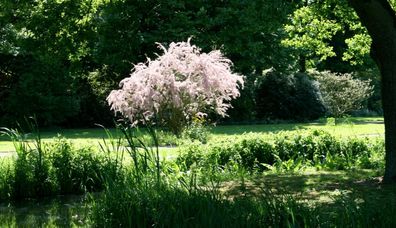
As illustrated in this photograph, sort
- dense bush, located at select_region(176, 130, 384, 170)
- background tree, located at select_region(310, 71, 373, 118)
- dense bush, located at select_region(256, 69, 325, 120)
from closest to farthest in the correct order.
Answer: dense bush, located at select_region(176, 130, 384, 170), background tree, located at select_region(310, 71, 373, 118), dense bush, located at select_region(256, 69, 325, 120)

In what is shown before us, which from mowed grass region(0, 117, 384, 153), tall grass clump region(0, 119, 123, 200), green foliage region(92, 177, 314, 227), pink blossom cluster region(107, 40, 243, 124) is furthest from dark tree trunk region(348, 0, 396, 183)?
pink blossom cluster region(107, 40, 243, 124)

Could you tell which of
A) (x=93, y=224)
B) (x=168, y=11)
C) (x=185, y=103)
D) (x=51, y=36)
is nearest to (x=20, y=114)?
(x=168, y=11)

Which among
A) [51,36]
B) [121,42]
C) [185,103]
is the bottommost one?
[185,103]

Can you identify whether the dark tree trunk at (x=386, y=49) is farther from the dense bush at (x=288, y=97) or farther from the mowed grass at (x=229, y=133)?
the dense bush at (x=288, y=97)

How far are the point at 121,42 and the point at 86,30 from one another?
16321 millimetres

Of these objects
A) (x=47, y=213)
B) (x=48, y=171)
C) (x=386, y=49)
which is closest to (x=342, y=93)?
(x=386, y=49)

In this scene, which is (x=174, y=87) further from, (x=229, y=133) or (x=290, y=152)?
(x=290, y=152)

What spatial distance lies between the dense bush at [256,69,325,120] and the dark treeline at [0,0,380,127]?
6 cm

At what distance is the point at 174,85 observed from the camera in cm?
1727

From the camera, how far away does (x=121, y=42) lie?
1112 inches

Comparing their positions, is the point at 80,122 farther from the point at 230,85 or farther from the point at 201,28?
the point at 230,85

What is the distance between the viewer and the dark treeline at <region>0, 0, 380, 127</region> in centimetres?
2569

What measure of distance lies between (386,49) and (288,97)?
892 inches

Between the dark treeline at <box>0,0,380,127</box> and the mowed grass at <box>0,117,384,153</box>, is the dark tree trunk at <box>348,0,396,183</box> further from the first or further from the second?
the dark treeline at <box>0,0,380,127</box>
